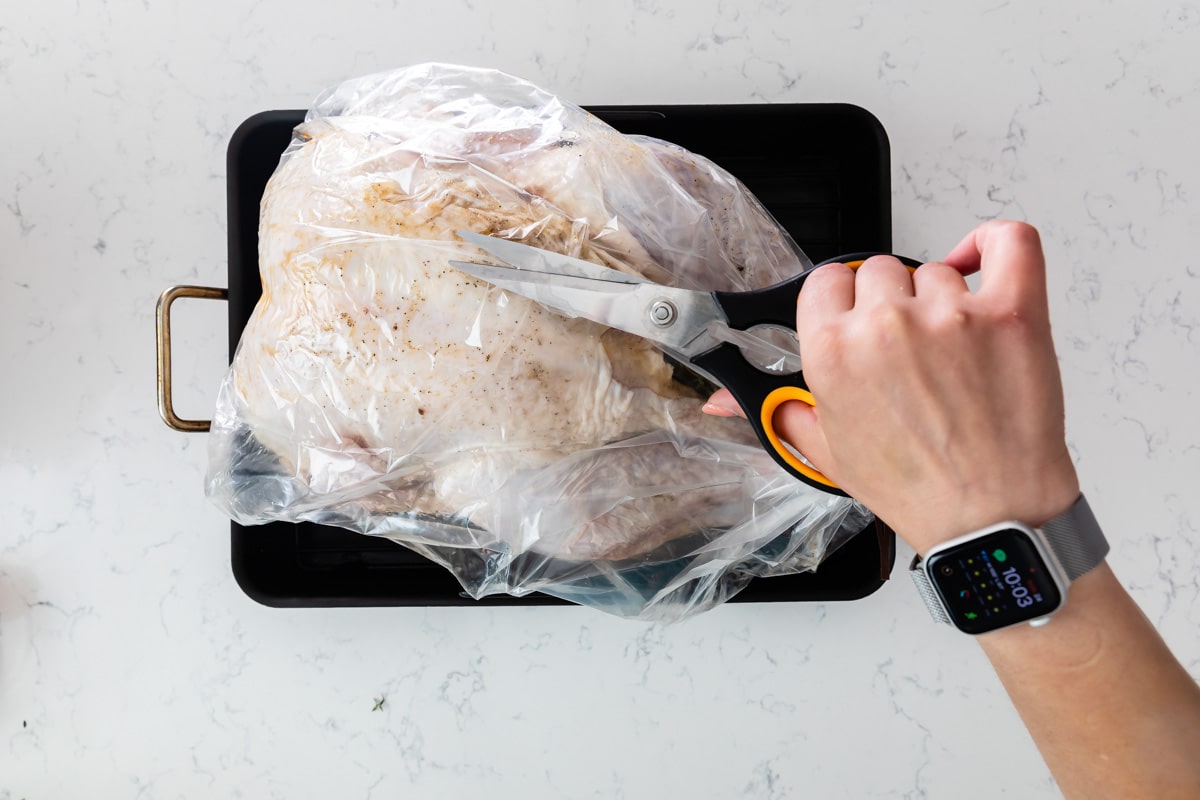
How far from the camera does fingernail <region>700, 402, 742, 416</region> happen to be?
2.37 ft

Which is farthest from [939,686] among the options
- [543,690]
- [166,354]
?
[166,354]

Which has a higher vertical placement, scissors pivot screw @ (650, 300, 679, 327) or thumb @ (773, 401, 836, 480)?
A: scissors pivot screw @ (650, 300, 679, 327)

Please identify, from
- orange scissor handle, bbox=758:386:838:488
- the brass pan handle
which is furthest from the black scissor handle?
the brass pan handle

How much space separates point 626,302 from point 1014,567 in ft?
1.09

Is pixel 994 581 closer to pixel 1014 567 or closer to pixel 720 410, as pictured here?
pixel 1014 567

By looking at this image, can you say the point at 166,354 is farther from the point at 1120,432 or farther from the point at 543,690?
the point at 1120,432

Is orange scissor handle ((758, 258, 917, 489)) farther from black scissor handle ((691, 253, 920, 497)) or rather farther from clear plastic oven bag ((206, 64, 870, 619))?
clear plastic oven bag ((206, 64, 870, 619))

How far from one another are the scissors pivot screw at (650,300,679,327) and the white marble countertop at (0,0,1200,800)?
510 millimetres

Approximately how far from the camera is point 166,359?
2.97ft

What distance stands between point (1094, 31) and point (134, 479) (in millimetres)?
1346

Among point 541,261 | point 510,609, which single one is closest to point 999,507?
point 541,261

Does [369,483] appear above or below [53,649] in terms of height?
above

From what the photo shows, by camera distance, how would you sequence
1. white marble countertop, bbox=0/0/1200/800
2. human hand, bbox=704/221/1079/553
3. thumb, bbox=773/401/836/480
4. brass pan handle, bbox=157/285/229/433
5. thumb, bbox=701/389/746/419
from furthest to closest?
white marble countertop, bbox=0/0/1200/800, brass pan handle, bbox=157/285/229/433, thumb, bbox=701/389/746/419, thumb, bbox=773/401/836/480, human hand, bbox=704/221/1079/553

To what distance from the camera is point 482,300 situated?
70 centimetres
